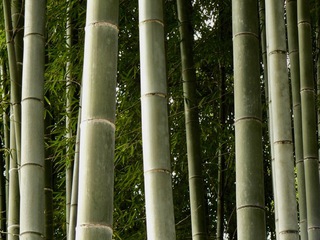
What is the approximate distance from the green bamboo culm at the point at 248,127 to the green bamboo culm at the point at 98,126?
2.61ft

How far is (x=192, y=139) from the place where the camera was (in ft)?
13.3

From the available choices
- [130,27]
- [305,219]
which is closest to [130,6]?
[130,27]

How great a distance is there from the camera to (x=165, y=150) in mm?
2609

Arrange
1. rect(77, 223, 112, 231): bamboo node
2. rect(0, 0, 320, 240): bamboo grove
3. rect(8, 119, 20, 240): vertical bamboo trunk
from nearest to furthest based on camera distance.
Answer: rect(77, 223, 112, 231): bamboo node → rect(0, 0, 320, 240): bamboo grove → rect(8, 119, 20, 240): vertical bamboo trunk

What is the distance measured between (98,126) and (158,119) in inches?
21.2

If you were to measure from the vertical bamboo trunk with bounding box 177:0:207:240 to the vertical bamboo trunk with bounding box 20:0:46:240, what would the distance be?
3.77ft

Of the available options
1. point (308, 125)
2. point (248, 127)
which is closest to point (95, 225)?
point (248, 127)

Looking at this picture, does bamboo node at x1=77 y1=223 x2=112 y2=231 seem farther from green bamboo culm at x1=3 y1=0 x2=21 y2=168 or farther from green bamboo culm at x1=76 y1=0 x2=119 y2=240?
green bamboo culm at x1=3 y1=0 x2=21 y2=168

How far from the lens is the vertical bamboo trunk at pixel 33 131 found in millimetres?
2869

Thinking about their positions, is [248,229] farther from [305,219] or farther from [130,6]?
[130,6]

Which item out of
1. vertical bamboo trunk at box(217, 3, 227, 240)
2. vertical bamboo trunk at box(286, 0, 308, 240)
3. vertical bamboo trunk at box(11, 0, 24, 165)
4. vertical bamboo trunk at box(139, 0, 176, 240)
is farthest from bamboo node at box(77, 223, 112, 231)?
vertical bamboo trunk at box(217, 3, 227, 240)

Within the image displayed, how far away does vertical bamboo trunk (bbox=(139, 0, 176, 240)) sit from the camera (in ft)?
8.27

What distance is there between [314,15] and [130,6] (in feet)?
4.38

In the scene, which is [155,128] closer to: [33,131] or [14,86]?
[33,131]
